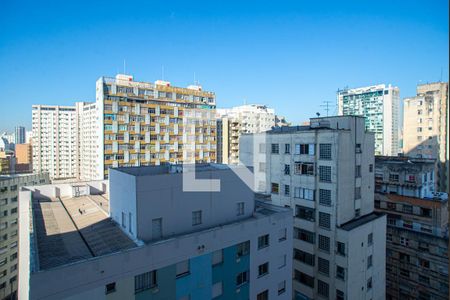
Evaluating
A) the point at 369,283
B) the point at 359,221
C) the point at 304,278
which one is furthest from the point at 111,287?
the point at 369,283

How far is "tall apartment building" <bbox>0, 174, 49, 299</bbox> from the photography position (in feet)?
119

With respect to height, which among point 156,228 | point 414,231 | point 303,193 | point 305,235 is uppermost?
point 156,228

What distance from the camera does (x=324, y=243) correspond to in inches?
834

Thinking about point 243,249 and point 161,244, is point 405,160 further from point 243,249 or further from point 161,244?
point 161,244

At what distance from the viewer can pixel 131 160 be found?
4678cm

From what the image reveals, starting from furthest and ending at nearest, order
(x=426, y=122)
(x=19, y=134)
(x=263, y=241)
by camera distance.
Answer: (x=19, y=134)
(x=426, y=122)
(x=263, y=241)

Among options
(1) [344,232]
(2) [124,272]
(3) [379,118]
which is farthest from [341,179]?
(3) [379,118]

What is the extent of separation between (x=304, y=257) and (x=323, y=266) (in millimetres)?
1649

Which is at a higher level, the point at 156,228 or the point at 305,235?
the point at 156,228

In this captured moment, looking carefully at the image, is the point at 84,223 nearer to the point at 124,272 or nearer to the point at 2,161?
the point at 124,272

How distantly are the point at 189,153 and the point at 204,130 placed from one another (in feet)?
16.8

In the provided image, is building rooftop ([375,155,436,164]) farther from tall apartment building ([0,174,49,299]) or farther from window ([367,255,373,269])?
tall apartment building ([0,174,49,299])

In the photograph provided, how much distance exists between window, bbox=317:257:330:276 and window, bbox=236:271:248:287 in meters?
9.24

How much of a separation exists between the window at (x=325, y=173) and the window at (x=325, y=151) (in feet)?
2.51
